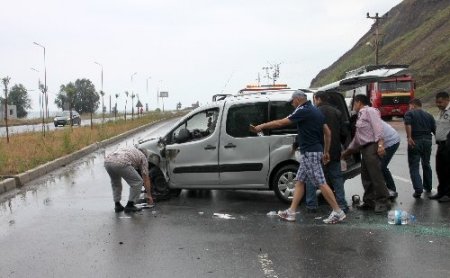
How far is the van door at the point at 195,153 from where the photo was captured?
8734 mm

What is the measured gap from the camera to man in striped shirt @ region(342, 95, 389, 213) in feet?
25.3

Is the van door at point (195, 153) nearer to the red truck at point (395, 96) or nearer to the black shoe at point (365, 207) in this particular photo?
the black shoe at point (365, 207)

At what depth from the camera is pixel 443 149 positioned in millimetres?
8477

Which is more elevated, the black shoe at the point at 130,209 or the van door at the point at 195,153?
the van door at the point at 195,153

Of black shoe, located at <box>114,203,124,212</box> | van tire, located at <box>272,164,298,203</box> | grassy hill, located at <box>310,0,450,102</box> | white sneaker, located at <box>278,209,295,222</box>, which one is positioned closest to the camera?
white sneaker, located at <box>278,209,295,222</box>

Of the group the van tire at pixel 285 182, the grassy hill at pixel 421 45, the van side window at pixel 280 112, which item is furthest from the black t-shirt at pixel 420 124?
the grassy hill at pixel 421 45

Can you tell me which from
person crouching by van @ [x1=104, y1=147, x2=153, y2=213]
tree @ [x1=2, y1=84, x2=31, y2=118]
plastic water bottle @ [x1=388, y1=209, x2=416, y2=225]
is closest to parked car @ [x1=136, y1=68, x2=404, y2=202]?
person crouching by van @ [x1=104, y1=147, x2=153, y2=213]

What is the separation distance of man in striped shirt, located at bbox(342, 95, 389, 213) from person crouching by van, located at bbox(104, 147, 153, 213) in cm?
319

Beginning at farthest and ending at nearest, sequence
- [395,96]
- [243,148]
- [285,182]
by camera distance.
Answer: [395,96] < [243,148] < [285,182]

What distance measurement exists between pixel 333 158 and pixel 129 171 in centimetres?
297

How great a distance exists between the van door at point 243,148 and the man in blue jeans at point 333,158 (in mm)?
984

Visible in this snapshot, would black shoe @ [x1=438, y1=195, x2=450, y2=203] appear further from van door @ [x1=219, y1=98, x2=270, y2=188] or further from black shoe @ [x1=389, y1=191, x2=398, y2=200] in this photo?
van door @ [x1=219, y1=98, x2=270, y2=188]

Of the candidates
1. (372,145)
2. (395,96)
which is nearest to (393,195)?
(372,145)

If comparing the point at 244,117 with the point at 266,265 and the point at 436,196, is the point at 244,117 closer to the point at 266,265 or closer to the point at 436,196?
the point at 436,196
